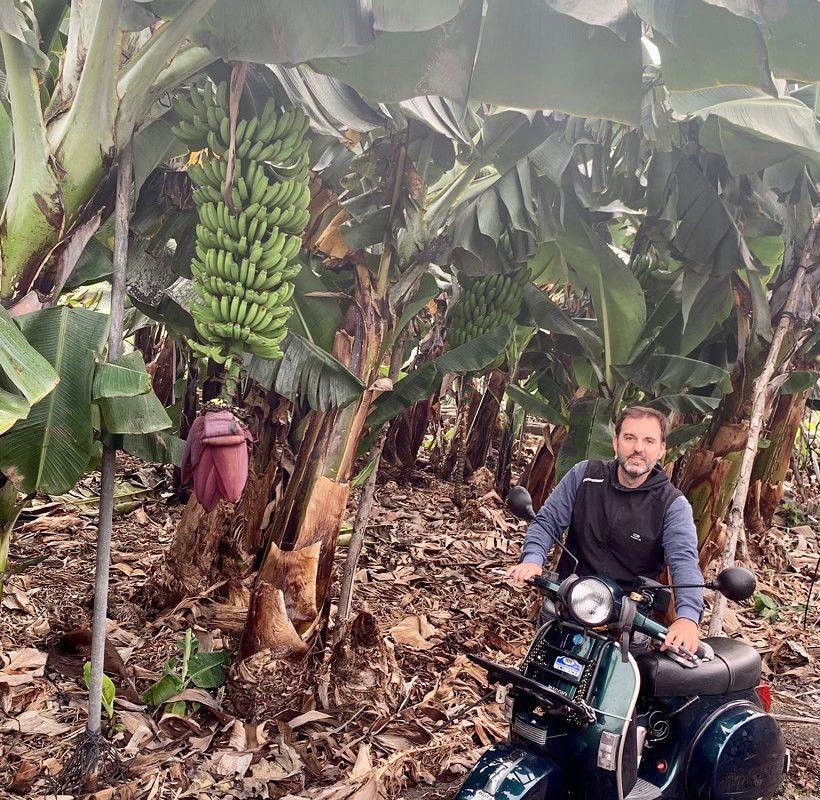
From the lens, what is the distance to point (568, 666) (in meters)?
1.95

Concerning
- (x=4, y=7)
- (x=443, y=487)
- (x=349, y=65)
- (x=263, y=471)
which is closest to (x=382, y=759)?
(x=263, y=471)

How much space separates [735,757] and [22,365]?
84.3 inches

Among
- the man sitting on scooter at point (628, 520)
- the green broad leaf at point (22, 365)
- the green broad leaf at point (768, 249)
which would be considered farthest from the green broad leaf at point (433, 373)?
the green broad leaf at point (22, 365)

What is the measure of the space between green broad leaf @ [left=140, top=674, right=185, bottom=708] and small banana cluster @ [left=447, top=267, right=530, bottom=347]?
6.76 feet

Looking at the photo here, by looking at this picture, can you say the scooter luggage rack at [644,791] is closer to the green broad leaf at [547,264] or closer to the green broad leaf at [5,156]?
the green broad leaf at [5,156]

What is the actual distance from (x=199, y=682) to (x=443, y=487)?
412 cm

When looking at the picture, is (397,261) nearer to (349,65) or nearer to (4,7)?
(349,65)

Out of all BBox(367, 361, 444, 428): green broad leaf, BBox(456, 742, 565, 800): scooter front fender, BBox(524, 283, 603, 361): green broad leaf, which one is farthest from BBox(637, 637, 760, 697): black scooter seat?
BBox(524, 283, 603, 361): green broad leaf

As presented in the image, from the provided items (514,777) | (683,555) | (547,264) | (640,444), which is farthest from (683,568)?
(547,264)

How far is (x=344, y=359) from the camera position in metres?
3.22

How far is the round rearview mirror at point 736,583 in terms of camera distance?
186 centimetres

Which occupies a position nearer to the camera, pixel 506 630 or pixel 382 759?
pixel 382 759

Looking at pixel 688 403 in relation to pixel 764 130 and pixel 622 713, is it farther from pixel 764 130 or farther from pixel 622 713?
pixel 622 713

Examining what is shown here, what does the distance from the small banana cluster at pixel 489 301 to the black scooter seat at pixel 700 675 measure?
205cm
